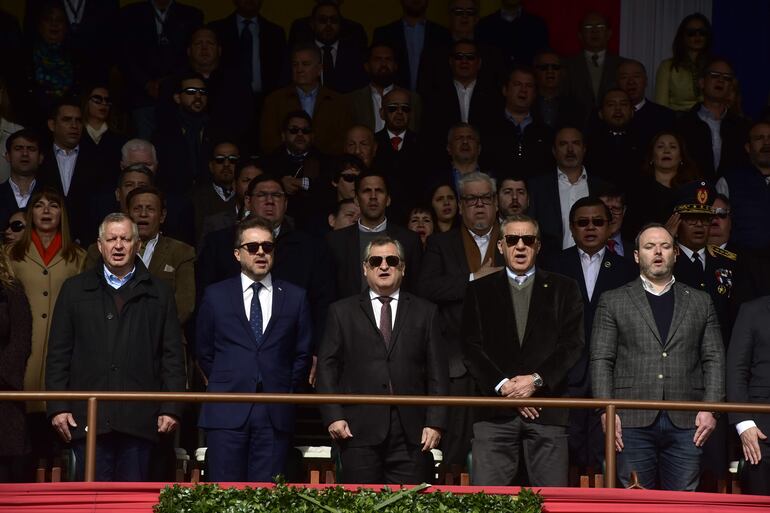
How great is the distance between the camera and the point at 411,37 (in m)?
13.8

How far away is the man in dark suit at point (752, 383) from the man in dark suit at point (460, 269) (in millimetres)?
1528

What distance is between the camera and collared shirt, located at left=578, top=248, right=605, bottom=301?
412 inches

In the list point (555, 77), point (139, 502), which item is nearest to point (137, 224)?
point (139, 502)

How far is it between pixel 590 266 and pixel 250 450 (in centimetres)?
259

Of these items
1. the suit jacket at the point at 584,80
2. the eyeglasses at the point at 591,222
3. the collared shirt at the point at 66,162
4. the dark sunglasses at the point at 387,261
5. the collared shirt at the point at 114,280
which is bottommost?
the collared shirt at the point at 114,280

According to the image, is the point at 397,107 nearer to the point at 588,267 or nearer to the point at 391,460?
the point at 588,267

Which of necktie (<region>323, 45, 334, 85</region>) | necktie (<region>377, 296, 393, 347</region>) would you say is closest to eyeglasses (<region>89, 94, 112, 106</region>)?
necktie (<region>323, 45, 334, 85</region>)

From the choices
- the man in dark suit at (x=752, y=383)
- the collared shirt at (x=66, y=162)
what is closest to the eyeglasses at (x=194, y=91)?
Answer: the collared shirt at (x=66, y=162)

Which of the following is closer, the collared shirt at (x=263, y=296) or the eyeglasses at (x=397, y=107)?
the collared shirt at (x=263, y=296)

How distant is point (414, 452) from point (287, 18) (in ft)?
23.7

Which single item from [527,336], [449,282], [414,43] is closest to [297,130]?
[414,43]

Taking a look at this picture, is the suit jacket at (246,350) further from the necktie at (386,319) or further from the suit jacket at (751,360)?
the suit jacket at (751,360)

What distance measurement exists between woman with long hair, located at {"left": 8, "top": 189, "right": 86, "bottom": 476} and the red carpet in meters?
1.17

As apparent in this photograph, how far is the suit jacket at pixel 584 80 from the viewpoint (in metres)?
13.6
